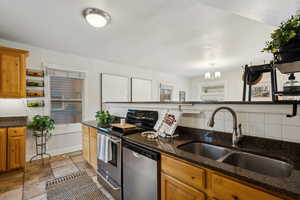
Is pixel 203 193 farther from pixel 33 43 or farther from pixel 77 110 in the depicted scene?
pixel 33 43

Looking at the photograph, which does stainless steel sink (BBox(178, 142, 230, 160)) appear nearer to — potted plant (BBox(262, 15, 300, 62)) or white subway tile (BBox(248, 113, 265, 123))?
white subway tile (BBox(248, 113, 265, 123))

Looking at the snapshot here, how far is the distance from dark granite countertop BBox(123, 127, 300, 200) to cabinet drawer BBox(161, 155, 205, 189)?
0.20 ft

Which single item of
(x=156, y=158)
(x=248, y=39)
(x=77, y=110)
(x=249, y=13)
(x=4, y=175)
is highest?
(x=248, y=39)

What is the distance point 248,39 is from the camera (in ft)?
8.88

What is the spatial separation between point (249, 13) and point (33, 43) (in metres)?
3.88

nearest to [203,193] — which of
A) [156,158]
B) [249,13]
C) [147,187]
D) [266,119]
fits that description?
[156,158]

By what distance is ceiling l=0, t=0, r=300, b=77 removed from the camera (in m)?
1.70

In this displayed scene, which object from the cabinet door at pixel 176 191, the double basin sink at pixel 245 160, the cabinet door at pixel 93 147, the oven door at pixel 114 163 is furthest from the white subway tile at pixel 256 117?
the cabinet door at pixel 93 147

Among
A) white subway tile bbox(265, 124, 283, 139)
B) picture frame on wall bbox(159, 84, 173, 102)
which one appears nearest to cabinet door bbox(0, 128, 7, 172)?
white subway tile bbox(265, 124, 283, 139)

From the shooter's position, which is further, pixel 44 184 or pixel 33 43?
pixel 33 43

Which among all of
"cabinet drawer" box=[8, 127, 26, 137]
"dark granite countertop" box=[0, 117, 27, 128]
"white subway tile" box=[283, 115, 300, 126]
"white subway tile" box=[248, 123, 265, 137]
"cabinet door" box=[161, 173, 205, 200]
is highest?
"white subway tile" box=[283, 115, 300, 126]

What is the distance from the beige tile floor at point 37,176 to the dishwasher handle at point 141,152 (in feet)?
3.19

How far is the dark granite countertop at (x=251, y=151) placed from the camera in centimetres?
69

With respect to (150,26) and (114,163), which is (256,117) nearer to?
(114,163)
